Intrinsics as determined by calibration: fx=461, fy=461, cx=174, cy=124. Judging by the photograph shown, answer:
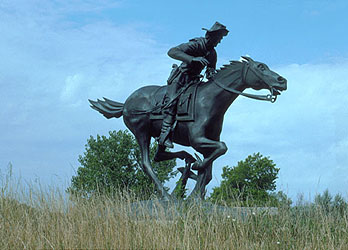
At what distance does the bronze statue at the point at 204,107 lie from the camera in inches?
273

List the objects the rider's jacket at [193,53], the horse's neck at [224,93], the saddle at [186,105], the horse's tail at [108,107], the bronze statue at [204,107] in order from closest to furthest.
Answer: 1. the bronze statue at [204,107]
2. the horse's neck at [224,93]
3. the saddle at [186,105]
4. the rider's jacket at [193,53]
5. the horse's tail at [108,107]

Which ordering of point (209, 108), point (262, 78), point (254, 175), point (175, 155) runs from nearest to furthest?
point (262, 78)
point (209, 108)
point (175, 155)
point (254, 175)

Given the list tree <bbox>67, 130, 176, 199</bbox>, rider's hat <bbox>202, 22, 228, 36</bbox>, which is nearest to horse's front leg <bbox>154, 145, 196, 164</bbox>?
rider's hat <bbox>202, 22, 228, 36</bbox>

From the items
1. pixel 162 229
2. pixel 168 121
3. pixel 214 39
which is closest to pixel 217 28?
pixel 214 39

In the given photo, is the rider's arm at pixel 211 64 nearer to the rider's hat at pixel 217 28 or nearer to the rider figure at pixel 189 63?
the rider figure at pixel 189 63

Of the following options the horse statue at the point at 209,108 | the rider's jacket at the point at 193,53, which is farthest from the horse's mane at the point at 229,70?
the rider's jacket at the point at 193,53

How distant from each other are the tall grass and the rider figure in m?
1.39

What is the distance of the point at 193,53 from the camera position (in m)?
7.51

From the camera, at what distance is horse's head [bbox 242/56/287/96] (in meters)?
6.82

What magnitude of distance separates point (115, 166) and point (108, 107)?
9.18 feet

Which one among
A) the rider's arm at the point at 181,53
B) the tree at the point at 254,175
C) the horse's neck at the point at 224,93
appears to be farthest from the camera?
the tree at the point at 254,175

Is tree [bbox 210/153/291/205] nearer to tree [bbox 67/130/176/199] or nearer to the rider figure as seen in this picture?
tree [bbox 67/130/176/199]

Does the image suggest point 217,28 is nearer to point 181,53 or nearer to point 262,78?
point 181,53

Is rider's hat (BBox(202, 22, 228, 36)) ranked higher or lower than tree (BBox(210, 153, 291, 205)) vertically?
higher
